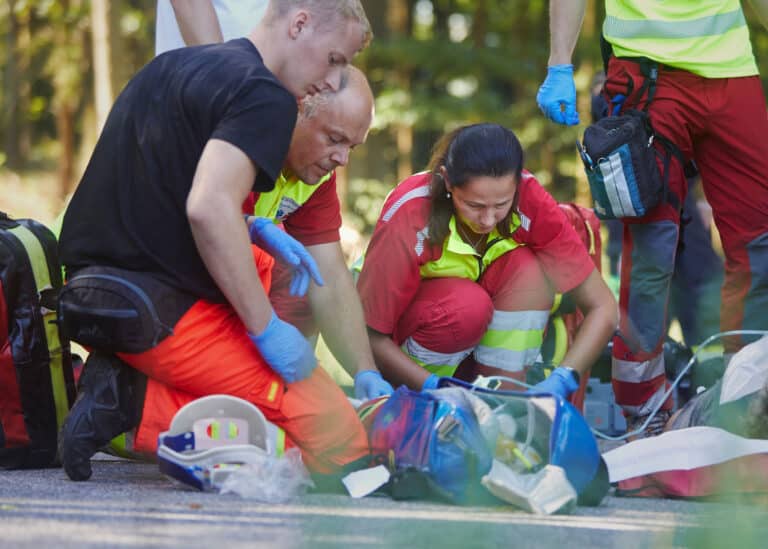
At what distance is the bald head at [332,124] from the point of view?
3064mm

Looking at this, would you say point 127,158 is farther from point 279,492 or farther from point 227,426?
point 279,492

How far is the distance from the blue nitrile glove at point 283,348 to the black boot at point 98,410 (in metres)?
0.32

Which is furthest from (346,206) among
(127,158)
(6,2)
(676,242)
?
(127,158)

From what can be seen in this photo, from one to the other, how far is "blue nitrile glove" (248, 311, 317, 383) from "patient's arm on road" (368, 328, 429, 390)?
615 millimetres

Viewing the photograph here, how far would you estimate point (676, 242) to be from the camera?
12.5 feet

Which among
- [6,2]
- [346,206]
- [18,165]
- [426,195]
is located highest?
[426,195]

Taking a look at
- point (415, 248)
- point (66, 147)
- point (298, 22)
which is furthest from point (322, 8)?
point (66, 147)

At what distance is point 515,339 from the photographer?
3684mm

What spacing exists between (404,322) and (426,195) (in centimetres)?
38

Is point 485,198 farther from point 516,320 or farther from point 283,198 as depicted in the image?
point 283,198

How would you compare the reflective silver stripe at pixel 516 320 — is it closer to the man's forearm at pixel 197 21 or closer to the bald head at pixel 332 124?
the bald head at pixel 332 124

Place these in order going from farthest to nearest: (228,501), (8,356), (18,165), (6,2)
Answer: (18,165)
(6,2)
(8,356)
(228,501)

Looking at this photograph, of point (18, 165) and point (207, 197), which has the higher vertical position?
point (207, 197)

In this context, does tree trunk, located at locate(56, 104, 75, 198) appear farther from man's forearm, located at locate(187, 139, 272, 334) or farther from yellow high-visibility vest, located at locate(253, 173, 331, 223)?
man's forearm, located at locate(187, 139, 272, 334)
